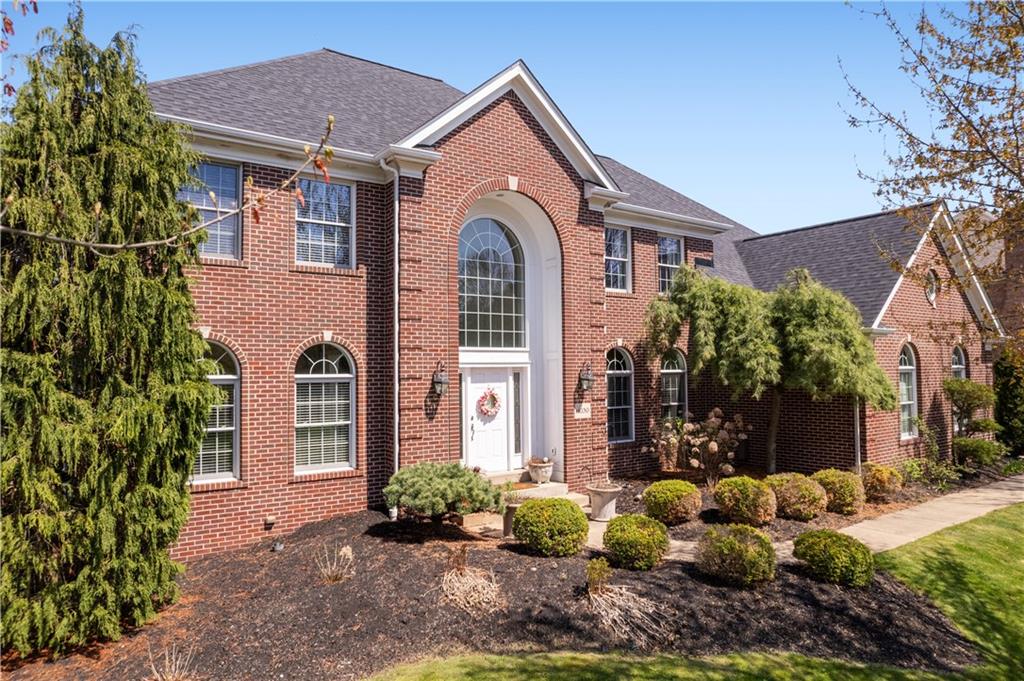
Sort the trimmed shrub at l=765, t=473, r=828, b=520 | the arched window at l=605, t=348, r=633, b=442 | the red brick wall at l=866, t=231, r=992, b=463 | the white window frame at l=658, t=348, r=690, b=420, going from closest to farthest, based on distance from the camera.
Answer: the trimmed shrub at l=765, t=473, r=828, b=520 < the red brick wall at l=866, t=231, r=992, b=463 < the arched window at l=605, t=348, r=633, b=442 < the white window frame at l=658, t=348, r=690, b=420

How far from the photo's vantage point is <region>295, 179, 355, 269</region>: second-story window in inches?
460

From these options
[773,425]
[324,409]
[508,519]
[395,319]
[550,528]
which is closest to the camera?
[550,528]

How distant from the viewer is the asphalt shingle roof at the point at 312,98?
11312 millimetres

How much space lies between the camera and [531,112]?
1381cm

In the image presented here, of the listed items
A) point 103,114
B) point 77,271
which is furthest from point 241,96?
point 77,271

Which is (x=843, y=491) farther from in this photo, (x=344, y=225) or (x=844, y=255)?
(x=344, y=225)

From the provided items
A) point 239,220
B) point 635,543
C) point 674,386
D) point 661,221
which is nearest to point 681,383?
point 674,386

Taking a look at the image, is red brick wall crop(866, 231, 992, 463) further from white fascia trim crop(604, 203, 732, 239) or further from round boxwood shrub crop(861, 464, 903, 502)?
white fascia trim crop(604, 203, 732, 239)

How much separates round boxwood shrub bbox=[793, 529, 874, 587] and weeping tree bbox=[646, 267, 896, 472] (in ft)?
18.9

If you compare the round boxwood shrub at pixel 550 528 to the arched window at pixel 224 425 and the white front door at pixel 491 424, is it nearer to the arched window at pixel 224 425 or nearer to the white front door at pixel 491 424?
the white front door at pixel 491 424

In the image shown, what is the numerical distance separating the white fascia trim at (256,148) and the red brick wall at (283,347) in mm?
262

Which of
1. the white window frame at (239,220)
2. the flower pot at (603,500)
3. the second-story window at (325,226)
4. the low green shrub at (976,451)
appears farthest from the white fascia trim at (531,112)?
the low green shrub at (976,451)

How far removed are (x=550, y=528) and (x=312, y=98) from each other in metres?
10.5

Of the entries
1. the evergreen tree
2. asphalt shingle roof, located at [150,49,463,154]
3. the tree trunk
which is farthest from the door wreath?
the tree trunk
